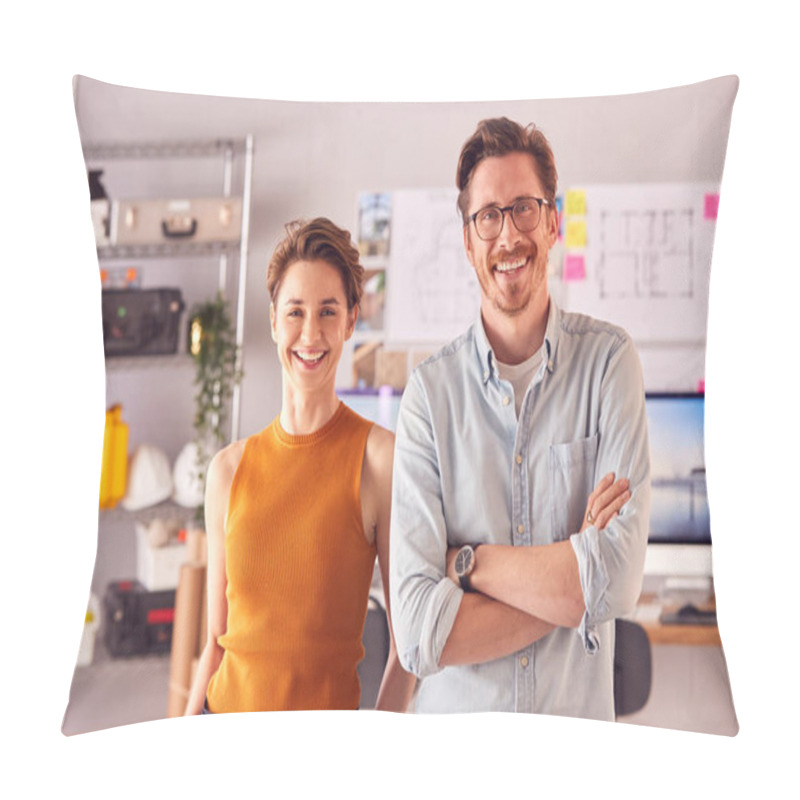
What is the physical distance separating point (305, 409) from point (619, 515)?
0.63 meters

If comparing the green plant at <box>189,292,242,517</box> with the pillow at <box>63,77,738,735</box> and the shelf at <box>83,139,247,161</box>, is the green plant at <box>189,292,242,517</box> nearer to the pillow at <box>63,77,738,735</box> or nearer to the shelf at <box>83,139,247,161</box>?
the pillow at <box>63,77,738,735</box>


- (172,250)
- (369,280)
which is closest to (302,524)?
(369,280)

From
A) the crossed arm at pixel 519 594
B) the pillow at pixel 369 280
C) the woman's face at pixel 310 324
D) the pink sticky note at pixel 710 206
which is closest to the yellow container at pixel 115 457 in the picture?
the pillow at pixel 369 280

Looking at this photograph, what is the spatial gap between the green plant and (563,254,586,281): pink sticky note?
652 millimetres

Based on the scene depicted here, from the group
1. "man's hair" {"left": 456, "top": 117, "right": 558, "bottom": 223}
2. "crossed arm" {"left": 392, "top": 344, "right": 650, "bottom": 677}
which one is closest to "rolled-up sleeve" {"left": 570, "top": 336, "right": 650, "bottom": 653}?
"crossed arm" {"left": 392, "top": 344, "right": 650, "bottom": 677}

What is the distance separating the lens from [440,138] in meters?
2.05

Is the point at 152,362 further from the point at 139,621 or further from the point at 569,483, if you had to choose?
the point at 569,483

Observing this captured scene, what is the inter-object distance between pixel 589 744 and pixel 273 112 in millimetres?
1376

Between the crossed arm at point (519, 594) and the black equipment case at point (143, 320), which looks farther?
the black equipment case at point (143, 320)

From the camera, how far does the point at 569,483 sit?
1.96m

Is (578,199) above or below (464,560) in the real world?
above

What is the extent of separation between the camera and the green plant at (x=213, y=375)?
202 cm

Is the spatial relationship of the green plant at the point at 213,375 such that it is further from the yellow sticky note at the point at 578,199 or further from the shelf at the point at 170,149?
the yellow sticky note at the point at 578,199

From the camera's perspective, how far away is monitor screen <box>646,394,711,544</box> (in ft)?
6.59
